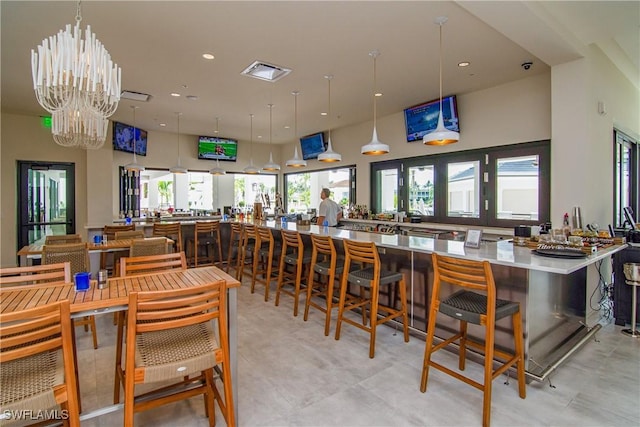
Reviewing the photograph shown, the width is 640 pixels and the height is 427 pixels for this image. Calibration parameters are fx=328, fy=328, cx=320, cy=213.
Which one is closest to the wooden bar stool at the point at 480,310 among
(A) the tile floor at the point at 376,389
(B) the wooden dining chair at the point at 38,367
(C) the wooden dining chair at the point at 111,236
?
(A) the tile floor at the point at 376,389

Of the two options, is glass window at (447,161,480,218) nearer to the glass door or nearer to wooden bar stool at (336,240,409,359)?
wooden bar stool at (336,240,409,359)

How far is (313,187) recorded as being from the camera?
32.6 feet

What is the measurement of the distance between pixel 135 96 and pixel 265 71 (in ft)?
8.43

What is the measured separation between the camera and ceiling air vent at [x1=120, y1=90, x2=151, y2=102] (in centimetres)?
536

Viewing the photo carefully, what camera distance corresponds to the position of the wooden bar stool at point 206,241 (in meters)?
6.10

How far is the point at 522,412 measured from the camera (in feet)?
7.11

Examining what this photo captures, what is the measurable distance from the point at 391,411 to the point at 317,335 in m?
1.30

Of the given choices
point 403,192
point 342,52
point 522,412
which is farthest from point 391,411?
point 403,192

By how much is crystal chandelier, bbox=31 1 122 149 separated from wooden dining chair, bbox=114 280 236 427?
69.0 inches

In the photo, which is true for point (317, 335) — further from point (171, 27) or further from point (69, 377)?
point (171, 27)

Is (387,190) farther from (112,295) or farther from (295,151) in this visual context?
(112,295)

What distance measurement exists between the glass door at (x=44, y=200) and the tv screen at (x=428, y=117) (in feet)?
24.2

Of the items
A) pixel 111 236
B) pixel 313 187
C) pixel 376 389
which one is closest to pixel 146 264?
pixel 376 389

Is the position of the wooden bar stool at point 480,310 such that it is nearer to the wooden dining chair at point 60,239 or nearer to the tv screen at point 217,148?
the wooden dining chair at point 60,239
